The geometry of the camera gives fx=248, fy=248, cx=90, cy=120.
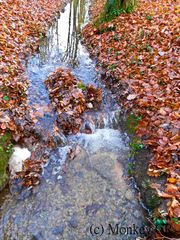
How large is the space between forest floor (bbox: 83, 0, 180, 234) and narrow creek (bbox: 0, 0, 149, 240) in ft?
1.81

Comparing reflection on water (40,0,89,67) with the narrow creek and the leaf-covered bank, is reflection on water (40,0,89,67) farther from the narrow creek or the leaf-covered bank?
the narrow creek

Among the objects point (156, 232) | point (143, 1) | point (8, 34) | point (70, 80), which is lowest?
point (156, 232)

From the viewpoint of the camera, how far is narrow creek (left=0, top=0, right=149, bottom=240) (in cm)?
386

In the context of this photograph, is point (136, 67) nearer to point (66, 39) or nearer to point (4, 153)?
point (4, 153)

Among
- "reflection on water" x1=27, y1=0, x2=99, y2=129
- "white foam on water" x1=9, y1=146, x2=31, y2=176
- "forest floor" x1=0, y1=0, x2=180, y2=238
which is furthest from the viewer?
"reflection on water" x1=27, y1=0, x2=99, y2=129

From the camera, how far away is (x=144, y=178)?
176 inches

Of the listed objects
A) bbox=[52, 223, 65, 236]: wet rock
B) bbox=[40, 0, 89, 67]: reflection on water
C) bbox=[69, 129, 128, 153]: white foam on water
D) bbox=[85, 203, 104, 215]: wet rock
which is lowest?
bbox=[52, 223, 65, 236]: wet rock

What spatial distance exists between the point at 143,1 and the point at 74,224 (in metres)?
10.8

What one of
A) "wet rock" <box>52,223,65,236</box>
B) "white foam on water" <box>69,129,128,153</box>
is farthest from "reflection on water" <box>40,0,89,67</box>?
"wet rock" <box>52,223,65,236</box>

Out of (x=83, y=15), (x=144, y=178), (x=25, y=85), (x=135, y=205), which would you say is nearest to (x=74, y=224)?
(x=135, y=205)

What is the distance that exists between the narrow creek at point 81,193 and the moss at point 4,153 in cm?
34

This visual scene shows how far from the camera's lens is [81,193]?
440 cm

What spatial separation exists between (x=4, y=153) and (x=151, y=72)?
14.0ft

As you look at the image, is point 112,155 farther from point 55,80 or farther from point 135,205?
point 55,80
